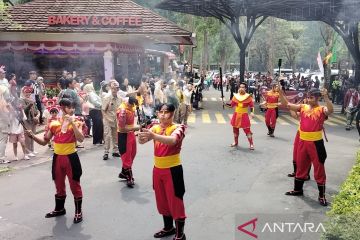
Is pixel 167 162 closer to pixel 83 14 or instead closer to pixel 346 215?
pixel 346 215

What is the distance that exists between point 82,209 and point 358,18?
14.9 meters

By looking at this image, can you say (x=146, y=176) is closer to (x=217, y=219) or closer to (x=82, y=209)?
(x=82, y=209)

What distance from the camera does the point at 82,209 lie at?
6227 millimetres

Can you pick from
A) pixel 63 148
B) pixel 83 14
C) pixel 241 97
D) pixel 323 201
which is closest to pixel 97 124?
pixel 241 97

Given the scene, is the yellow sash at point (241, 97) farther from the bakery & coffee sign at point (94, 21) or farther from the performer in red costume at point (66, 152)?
the bakery & coffee sign at point (94, 21)

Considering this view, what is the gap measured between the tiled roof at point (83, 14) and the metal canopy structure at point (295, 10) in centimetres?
123

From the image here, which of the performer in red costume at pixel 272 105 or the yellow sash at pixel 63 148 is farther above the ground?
the yellow sash at pixel 63 148

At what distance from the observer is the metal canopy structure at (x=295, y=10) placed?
1642cm

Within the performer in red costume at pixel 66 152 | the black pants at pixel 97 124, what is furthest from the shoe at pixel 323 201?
the black pants at pixel 97 124

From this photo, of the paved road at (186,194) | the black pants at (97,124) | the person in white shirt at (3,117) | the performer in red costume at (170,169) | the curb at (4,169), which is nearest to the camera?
the performer in red costume at (170,169)

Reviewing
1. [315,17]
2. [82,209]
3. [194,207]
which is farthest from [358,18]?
[82,209]

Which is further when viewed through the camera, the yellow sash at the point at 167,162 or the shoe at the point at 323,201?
the shoe at the point at 323,201

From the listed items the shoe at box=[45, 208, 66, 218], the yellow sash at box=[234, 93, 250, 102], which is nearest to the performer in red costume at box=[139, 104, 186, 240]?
the shoe at box=[45, 208, 66, 218]

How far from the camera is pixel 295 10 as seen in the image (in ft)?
60.3
